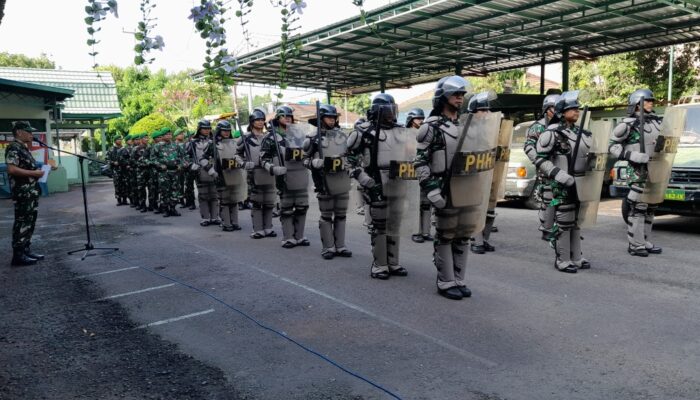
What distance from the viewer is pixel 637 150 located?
22.5ft

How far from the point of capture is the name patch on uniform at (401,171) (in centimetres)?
582

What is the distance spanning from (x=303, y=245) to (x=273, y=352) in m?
4.19

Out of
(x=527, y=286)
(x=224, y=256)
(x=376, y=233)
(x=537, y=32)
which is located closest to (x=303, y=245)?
(x=224, y=256)

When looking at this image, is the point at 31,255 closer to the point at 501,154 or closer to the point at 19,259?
the point at 19,259

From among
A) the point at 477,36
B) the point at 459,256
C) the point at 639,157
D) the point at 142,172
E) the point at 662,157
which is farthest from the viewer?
the point at 477,36

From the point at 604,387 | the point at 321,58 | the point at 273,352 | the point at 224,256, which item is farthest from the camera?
the point at 321,58

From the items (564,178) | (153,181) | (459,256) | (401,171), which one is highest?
(401,171)

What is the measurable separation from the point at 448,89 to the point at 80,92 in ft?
85.2

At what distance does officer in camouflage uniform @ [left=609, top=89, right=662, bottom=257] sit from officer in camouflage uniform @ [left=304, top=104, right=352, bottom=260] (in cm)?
350

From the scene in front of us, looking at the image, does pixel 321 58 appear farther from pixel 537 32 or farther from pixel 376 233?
pixel 376 233

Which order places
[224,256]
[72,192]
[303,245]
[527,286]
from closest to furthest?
[527,286]
[224,256]
[303,245]
[72,192]

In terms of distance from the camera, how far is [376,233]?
6.06m

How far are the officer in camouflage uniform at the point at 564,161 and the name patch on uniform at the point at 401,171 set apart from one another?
4.95 feet

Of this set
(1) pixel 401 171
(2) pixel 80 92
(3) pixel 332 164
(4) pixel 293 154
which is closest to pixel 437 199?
(1) pixel 401 171
